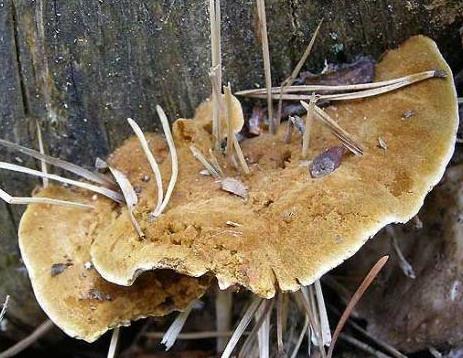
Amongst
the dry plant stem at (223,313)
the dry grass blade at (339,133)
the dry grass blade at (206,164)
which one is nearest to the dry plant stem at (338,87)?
the dry grass blade at (339,133)

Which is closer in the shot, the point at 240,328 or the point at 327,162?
the point at 327,162

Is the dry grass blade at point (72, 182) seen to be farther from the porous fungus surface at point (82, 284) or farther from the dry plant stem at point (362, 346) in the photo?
the dry plant stem at point (362, 346)

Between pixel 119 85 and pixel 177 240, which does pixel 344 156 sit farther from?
pixel 119 85

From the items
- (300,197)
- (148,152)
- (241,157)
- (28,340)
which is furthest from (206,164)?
(28,340)

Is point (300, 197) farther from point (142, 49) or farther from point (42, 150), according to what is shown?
point (42, 150)

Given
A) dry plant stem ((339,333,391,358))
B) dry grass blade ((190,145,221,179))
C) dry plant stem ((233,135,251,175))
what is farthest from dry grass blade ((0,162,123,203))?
dry plant stem ((339,333,391,358))

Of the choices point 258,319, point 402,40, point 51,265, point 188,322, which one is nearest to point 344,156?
point 402,40
